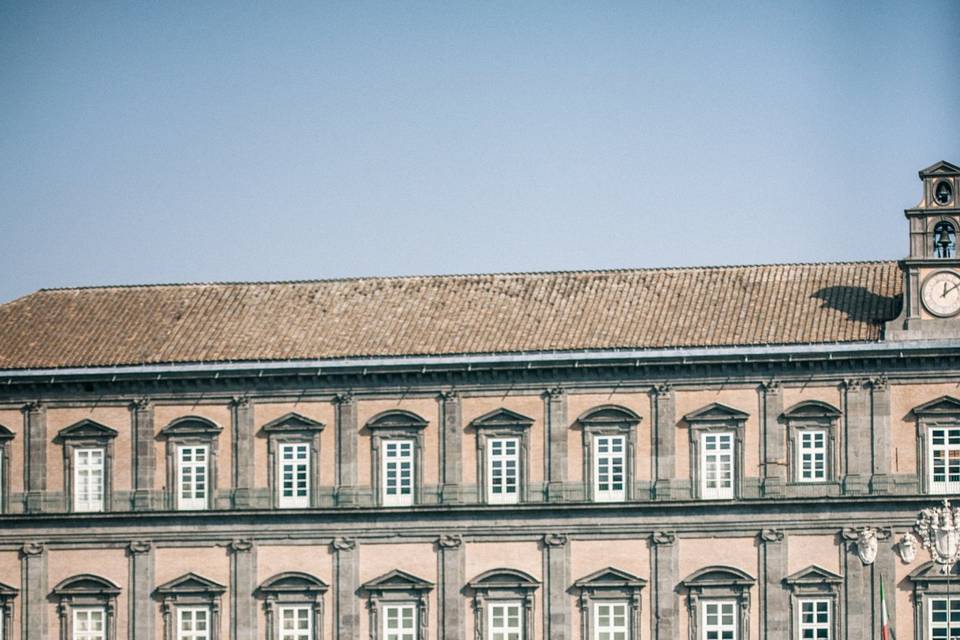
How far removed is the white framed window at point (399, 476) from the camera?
79188mm

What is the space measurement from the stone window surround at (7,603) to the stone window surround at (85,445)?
314 centimetres

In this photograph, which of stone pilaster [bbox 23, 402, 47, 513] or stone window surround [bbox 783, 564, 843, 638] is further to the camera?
stone pilaster [bbox 23, 402, 47, 513]

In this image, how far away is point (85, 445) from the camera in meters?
81.5

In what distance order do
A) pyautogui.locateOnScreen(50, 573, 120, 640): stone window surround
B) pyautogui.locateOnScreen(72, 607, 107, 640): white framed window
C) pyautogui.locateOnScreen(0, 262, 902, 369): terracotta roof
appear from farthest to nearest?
pyautogui.locateOnScreen(72, 607, 107, 640): white framed window, pyautogui.locateOnScreen(50, 573, 120, 640): stone window surround, pyautogui.locateOnScreen(0, 262, 902, 369): terracotta roof

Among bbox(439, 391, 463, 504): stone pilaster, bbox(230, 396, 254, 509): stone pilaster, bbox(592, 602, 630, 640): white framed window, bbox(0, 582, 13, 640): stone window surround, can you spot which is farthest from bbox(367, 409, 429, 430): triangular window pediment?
bbox(0, 582, 13, 640): stone window surround

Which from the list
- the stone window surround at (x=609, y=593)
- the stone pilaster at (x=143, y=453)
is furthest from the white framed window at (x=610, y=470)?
the stone pilaster at (x=143, y=453)

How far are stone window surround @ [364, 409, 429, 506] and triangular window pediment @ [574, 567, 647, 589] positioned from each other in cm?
596

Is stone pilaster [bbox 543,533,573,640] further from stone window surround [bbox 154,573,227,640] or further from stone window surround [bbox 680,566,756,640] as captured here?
stone window surround [bbox 154,573,227,640]

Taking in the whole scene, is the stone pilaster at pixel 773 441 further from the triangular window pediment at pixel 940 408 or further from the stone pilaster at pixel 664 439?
the triangular window pediment at pixel 940 408

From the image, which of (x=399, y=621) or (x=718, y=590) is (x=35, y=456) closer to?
(x=399, y=621)

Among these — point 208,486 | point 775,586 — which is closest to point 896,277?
point 775,586

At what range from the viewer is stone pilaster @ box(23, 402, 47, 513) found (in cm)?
8131

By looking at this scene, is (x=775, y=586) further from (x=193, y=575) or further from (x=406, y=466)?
(x=193, y=575)

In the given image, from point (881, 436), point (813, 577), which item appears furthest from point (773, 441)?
point (813, 577)
